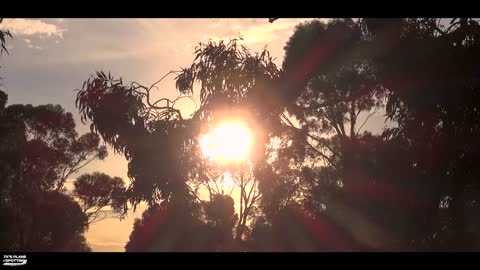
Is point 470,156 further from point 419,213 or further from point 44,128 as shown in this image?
point 44,128

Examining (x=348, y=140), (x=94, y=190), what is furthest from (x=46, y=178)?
(x=348, y=140)

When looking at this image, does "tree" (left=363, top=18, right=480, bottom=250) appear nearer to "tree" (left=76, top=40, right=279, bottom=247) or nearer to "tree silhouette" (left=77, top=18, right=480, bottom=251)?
"tree silhouette" (left=77, top=18, right=480, bottom=251)

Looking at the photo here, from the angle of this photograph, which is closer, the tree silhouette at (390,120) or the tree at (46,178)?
the tree silhouette at (390,120)

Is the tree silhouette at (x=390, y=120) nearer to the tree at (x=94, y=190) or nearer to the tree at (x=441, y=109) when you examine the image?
the tree at (x=441, y=109)

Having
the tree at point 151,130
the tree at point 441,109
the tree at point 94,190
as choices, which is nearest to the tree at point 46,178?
the tree at point 94,190

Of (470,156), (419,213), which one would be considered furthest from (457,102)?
(419,213)

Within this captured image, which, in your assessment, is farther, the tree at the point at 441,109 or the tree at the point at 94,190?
the tree at the point at 94,190

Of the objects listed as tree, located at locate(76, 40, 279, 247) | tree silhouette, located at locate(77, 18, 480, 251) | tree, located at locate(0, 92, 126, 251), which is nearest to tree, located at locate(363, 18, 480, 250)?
tree silhouette, located at locate(77, 18, 480, 251)

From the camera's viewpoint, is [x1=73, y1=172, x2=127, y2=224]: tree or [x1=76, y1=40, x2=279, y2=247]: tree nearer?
[x1=76, y1=40, x2=279, y2=247]: tree

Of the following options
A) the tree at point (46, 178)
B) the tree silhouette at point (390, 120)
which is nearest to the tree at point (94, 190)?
the tree at point (46, 178)

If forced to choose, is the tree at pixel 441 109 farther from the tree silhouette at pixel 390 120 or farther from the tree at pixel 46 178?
the tree at pixel 46 178

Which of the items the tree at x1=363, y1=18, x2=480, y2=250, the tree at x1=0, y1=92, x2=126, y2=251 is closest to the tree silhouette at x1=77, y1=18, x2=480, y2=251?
the tree at x1=363, y1=18, x2=480, y2=250

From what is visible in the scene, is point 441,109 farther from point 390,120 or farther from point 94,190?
point 94,190
